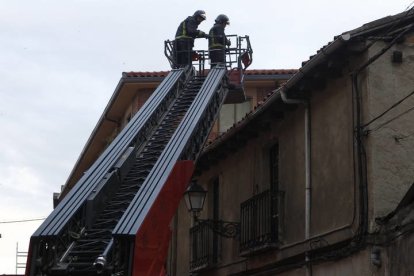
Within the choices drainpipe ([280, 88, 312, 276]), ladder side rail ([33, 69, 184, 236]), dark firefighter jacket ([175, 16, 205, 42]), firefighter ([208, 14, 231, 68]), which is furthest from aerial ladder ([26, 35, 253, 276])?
dark firefighter jacket ([175, 16, 205, 42])

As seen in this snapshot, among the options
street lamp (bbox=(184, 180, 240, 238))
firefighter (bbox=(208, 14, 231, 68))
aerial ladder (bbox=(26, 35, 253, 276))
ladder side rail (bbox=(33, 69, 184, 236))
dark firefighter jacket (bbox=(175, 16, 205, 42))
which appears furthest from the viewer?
dark firefighter jacket (bbox=(175, 16, 205, 42))

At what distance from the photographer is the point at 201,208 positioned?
1587cm

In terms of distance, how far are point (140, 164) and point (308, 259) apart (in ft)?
9.71

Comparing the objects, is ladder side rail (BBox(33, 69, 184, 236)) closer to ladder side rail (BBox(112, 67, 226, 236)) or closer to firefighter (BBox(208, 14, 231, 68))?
ladder side rail (BBox(112, 67, 226, 236))

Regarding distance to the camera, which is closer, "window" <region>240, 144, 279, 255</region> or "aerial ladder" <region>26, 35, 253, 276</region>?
"aerial ladder" <region>26, 35, 253, 276</region>

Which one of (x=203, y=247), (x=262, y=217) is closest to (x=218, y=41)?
(x=203, y=247)

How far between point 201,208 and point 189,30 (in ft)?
13.4

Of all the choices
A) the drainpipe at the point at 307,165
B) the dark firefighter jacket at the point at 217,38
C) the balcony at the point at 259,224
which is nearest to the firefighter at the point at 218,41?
the dark firefighter jacket at the point at 217,38

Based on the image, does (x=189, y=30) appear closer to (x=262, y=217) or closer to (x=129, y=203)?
(x=262, y=217)

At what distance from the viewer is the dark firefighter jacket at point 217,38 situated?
17594mm

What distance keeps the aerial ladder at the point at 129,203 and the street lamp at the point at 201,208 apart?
5.53ft

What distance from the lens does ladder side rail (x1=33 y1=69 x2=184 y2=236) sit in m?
10.6

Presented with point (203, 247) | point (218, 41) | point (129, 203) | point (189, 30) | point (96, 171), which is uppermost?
point (189, 30)

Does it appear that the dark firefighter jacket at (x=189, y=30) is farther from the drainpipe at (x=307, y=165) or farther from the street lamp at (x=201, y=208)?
the drainpipe at (x=307, y=165)
